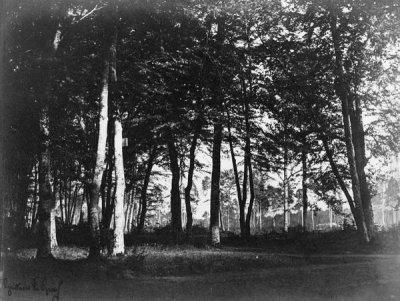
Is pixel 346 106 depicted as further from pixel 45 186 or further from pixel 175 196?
pixel 45 186

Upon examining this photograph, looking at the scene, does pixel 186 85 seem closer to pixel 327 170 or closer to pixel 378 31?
pixel 378 31

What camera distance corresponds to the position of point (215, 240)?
22844mm

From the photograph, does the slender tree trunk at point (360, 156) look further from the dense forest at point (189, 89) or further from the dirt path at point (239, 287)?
the dirt path at point (239, 287)

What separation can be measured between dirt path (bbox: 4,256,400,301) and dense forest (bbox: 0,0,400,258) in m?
2.96

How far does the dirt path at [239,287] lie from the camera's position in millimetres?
8906

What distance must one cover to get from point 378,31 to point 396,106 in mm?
6200

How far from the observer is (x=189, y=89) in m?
23.6

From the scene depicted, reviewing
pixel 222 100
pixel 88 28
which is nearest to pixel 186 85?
pixel 222 100

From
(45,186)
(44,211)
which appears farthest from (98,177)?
(44,211)

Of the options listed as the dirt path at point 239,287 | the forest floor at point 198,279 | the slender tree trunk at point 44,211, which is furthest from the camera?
the slender tree trunk at point 44,211

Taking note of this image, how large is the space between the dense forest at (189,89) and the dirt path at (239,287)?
9.70 feet

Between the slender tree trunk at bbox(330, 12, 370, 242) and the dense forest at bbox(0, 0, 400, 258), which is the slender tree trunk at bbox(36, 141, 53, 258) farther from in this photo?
the slender tree trunk at bbox(330, 12, 370, 242)
